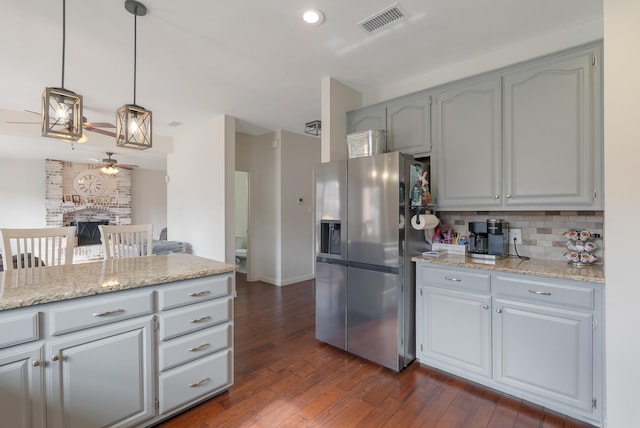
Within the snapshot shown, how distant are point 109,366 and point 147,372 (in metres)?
0.21

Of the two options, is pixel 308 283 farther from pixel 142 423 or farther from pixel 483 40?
pixel 483 40

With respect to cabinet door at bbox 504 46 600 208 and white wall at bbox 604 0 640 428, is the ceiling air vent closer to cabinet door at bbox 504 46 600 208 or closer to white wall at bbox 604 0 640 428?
cabinet door at bbox 504 46 600 208

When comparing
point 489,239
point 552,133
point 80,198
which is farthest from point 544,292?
point 80,198

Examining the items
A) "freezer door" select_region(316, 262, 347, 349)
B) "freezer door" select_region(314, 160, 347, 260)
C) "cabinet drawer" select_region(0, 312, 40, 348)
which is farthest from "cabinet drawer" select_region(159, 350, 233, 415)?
"freezer door" select_region(314, 160, 347, 260)

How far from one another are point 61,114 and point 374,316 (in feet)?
8.44

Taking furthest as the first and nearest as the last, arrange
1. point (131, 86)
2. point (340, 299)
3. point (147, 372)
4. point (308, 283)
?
point (308, 283) < point (131, 86) < point (340, 299) < point (147, 372)

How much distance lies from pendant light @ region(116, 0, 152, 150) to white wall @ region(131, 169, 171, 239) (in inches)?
288

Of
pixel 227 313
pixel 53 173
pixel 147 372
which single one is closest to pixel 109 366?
pixel 147 372

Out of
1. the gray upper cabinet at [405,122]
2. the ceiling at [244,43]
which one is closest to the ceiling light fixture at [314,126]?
the ceiling at [244,43]

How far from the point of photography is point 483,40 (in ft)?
8.04

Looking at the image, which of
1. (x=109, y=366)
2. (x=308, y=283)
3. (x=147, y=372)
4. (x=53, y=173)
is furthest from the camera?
(x=53, y=173)

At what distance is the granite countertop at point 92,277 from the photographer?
139cm

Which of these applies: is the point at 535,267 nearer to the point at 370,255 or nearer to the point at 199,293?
the point at 370,255

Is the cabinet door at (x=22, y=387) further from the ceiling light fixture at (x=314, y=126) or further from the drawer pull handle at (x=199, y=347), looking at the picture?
the ceiling light fixture at (x=314, y=126)
